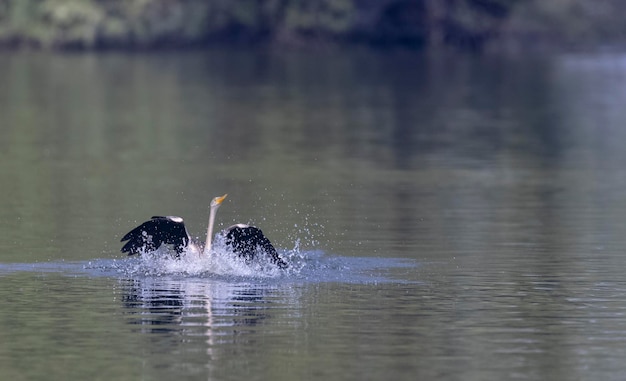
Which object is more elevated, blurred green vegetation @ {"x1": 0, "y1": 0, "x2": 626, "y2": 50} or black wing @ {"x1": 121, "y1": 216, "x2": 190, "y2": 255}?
blurred green vegetation @ {"x1": 0, "y1": 0, "x2": 626, "y2": 50}

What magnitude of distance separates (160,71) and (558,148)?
3574cm

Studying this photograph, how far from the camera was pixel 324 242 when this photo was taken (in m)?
19.9

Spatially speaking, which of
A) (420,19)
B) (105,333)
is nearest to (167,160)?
(105,333)

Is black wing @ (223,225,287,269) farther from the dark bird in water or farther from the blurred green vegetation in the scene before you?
the blurred green vegetation

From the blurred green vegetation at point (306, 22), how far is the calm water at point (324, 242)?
3588 cm

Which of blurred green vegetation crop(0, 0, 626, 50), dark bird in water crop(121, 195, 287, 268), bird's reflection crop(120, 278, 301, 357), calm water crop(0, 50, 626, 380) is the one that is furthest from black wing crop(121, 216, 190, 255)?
blurred green vegetation crop(0, 0, 626, 50)

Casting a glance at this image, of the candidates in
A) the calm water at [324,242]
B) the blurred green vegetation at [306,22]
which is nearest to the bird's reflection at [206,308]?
the calm water at [324,242]

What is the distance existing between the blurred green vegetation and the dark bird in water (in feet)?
210

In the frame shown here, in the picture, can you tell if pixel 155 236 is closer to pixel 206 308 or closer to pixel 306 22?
pixel 206 308

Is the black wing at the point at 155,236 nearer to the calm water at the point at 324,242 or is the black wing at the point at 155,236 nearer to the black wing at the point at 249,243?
the calm water at the point at 324,242

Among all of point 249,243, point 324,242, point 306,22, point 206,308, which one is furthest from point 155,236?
point 306,22

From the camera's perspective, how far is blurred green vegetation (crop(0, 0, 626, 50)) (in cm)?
8288

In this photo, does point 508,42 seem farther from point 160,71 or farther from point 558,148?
point 558,148

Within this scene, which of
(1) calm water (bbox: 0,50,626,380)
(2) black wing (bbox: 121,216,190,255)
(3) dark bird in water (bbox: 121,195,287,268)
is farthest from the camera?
(2) black wing (bbox: 121,216,190,255)
